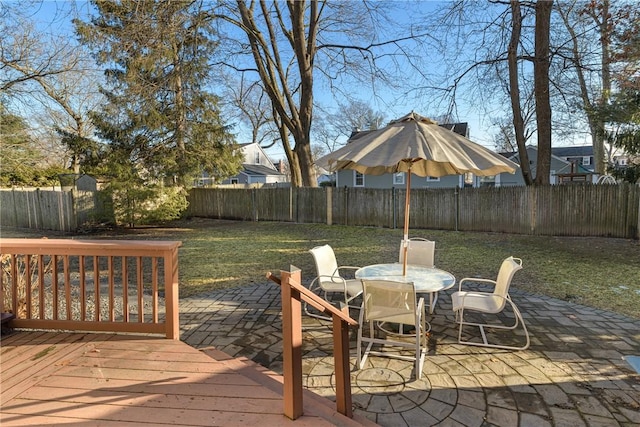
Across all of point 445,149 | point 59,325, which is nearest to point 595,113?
point 445,149

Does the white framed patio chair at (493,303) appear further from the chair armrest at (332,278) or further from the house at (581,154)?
the house at (581,154)

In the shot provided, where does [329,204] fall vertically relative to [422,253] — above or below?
above

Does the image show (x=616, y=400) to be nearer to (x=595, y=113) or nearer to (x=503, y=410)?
(x=503, y=410)

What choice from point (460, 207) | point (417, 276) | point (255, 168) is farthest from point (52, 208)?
point (255, 168)

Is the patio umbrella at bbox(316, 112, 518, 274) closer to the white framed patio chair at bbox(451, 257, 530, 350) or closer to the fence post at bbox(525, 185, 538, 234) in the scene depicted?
the white framed patio chair at bbox(451, 257, 530, 350)

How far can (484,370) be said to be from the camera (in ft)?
9.61

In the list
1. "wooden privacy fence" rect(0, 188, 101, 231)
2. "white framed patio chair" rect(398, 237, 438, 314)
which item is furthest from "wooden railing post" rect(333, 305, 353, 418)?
"wooden privacy fence" rect(0, 188, 101, 231)

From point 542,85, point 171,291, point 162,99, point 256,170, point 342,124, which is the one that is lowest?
point 171,291

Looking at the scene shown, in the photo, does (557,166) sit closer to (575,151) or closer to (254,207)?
(575,151)

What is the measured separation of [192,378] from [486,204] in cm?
1005

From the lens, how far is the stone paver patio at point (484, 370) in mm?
2357

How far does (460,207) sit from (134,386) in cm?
1030

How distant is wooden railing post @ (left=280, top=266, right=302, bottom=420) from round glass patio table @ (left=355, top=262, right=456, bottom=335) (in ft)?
5.66

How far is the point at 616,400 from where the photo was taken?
249 centimetres
